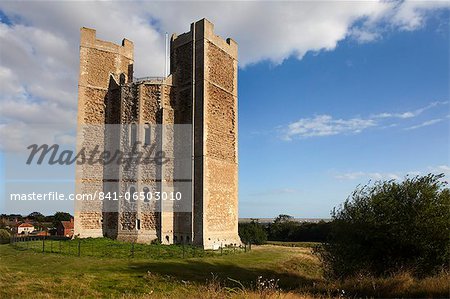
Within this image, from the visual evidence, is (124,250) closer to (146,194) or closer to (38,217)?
(146,194)

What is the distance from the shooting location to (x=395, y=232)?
50.7 feet

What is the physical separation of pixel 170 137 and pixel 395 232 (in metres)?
14.6

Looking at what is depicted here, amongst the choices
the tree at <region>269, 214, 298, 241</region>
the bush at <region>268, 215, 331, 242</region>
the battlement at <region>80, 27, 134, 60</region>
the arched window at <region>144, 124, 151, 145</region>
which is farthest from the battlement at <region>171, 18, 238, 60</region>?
the tree at <region>269, 214, 298, 241</region>

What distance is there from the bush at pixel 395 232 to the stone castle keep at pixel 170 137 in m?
9.23

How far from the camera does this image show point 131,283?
1430cm

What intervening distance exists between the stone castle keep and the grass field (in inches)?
164

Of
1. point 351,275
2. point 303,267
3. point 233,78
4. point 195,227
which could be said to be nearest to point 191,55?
point 233,78

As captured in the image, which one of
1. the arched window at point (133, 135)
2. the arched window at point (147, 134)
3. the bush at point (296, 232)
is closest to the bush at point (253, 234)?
the bush at point (296, 232)

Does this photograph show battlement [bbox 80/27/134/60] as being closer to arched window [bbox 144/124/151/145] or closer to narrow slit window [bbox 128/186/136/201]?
arched window [bbox 144/124/151/145]

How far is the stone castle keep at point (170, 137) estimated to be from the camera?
78.9 feet

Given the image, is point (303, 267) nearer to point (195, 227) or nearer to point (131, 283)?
point (195, 227)

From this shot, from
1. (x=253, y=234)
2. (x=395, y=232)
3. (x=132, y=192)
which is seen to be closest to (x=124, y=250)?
(x=132, y=192)

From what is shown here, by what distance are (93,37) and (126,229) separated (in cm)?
1384

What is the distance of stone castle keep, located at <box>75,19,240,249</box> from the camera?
24062 millimetres
